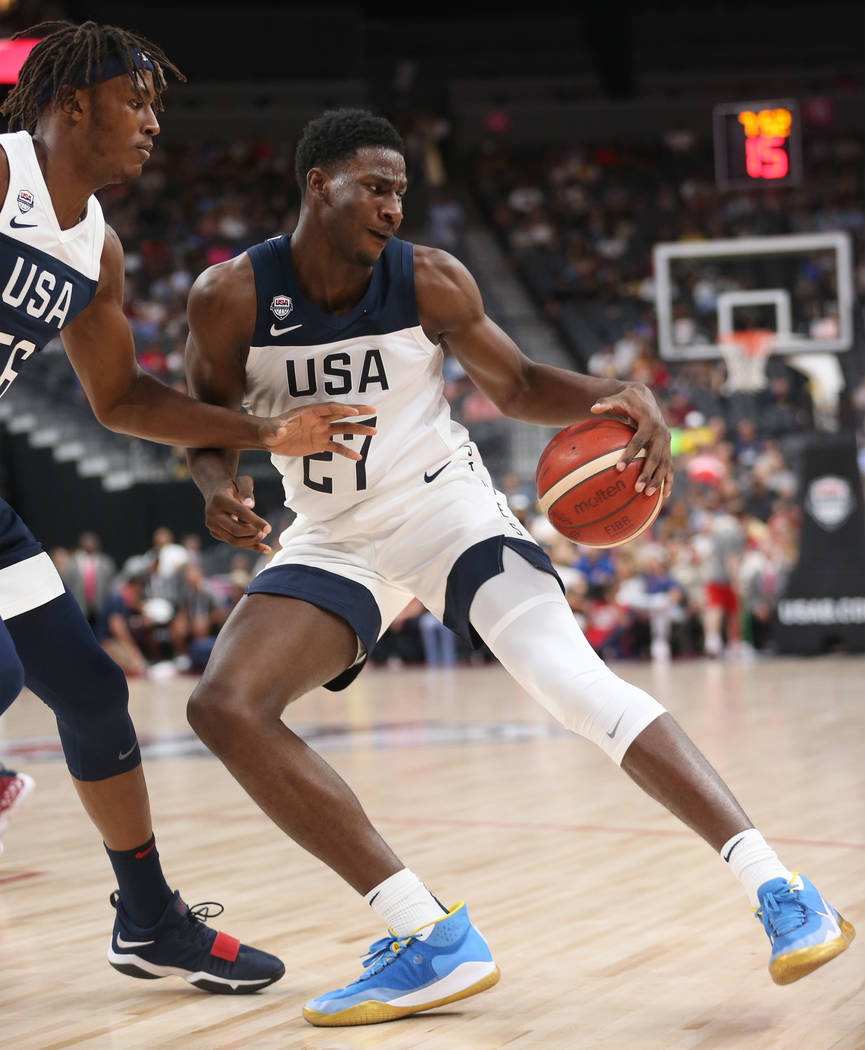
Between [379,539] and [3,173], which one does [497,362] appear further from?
[3,173]

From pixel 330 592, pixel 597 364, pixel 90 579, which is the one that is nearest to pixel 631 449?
pixel 330 592

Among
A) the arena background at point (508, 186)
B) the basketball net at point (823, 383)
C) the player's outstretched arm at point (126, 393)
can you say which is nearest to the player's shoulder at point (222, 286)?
the player's outstretched arm at point (126, 393)

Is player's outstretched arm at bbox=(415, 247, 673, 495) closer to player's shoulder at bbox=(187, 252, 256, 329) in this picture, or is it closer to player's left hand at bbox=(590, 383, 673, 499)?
player's left hand at bbox=(590, 383, 673, 499)

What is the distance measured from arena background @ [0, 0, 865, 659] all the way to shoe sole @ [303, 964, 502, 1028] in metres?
12.9

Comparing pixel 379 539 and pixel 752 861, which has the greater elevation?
pixel 379 539

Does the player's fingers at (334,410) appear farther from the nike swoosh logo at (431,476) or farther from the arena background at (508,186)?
the arena background at (508,186)

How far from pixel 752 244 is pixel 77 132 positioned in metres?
10.8

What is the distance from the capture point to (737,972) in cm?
317

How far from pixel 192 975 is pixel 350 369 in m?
1.47

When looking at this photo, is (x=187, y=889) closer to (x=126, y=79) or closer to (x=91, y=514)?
(x=126, y=79)

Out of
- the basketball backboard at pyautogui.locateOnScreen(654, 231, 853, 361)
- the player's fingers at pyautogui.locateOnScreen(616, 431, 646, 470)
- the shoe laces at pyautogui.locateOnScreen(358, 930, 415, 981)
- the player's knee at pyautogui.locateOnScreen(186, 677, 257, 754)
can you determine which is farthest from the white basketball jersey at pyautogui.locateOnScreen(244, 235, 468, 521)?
the basketball backboard at pyautogui.locateOnScreen(654, 231, 853, 361)

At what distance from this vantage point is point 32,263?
2928mm

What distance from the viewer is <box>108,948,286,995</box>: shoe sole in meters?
3.19

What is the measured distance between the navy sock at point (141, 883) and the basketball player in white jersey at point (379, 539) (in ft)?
1.47
